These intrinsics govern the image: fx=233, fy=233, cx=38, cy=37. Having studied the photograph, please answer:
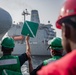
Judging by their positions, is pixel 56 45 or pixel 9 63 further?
pixel 9 63

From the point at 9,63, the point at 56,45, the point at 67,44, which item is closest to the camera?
the point at 67,44

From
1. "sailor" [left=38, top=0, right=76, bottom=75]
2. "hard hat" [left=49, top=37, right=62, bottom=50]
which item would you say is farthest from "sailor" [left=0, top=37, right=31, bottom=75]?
"sailor" [left=38, top=0, right=76, bottom=75]

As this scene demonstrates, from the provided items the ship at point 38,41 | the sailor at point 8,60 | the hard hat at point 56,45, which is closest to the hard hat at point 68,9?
the hard hat at point 56,45

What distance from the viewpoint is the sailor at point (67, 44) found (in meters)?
1.10

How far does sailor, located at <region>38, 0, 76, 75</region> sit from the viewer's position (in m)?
1.10

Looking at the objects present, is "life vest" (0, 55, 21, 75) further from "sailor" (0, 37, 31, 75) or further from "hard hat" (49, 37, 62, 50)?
"hard hat" (49, 37, 62, 50)

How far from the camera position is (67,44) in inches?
55.9

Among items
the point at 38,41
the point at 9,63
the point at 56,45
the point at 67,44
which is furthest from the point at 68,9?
the point at 38,41

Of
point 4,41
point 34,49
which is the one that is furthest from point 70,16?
point 34,49

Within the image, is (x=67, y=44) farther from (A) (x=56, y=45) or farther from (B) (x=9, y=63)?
(B) (x=9, y=63)

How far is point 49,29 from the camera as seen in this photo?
56.7 metres

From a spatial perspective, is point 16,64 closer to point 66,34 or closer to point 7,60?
point 7,60

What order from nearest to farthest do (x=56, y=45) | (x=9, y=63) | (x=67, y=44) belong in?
(x=67, y=44) → (x=56, y=45) → (x=9, y=63)

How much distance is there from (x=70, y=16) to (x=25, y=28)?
276cm
